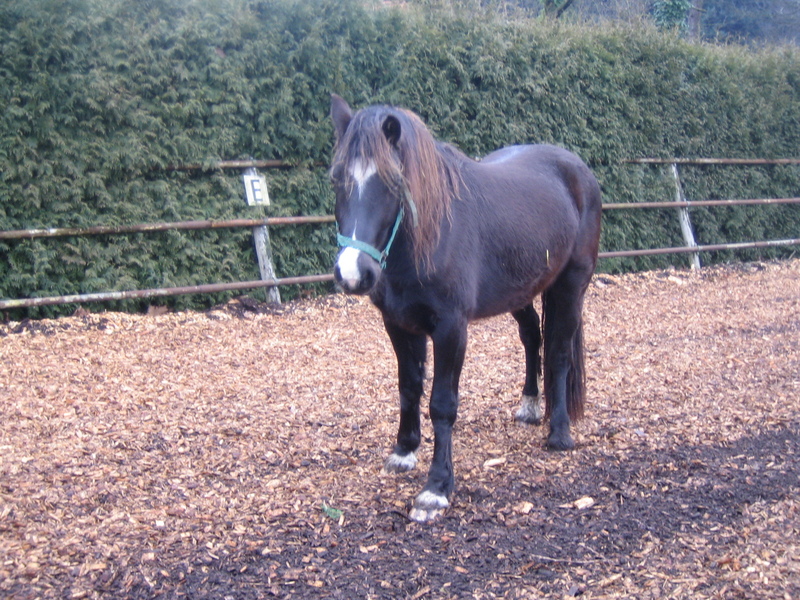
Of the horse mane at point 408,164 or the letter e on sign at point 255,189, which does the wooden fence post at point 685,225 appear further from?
the horse mane at point 408,164

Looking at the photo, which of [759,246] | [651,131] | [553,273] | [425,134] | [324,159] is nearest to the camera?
[425,134]

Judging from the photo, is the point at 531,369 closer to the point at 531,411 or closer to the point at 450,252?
the point at 531,411

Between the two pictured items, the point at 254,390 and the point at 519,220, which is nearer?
the point at 519,220

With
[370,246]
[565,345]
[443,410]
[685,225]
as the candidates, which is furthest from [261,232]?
[685,225]

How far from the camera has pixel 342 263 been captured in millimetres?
2424

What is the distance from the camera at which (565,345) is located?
12.6ft

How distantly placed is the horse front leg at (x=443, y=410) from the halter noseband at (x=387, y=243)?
0.42 metres

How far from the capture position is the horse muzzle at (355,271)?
2.42m

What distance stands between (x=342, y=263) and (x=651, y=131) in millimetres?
8506

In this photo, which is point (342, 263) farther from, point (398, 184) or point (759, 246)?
point (759, 246)

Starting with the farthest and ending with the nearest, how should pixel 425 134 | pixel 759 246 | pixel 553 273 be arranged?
pixel 759 246, pixel 553 273, pixel 425 134

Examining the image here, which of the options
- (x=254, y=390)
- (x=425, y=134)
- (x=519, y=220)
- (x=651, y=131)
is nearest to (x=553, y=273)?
(x=519, y=220)

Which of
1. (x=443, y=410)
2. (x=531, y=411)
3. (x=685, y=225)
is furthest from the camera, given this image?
(x=685, y=225)

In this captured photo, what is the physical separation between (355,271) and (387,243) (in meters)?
0.32
